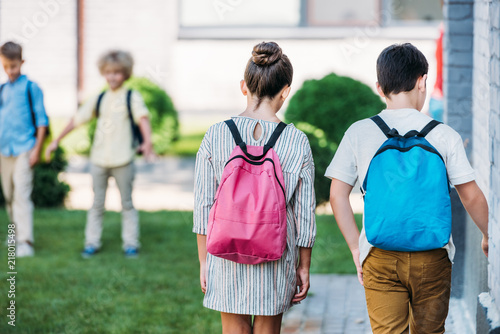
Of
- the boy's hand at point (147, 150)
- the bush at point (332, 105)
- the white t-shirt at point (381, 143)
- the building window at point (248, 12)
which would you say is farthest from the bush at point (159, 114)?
the white t-shirt at point (381, 143)

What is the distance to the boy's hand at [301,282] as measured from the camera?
339 centimetres

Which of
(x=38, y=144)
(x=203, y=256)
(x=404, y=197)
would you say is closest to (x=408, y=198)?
(x=404, y=197)

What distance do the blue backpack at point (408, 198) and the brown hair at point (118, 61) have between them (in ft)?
14.1

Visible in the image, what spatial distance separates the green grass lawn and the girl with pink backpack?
1.93 metres

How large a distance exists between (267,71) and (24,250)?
4.68 m

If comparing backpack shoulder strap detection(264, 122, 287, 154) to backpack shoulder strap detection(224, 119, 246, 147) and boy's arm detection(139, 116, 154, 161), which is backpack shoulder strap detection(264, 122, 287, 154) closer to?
backpack shoulder strap detection(224, 119, 246, 147)

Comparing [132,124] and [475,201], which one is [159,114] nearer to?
[132,124]

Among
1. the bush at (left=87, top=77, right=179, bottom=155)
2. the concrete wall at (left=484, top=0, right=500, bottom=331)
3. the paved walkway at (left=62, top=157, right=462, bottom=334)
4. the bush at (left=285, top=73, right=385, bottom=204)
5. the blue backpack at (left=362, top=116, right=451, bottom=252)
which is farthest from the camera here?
the bush at (left=87, top=77, right=179, bottom=155)

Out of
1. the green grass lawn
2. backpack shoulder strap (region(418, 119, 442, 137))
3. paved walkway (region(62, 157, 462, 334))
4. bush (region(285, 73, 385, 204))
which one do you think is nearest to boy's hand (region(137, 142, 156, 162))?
the green grass lawn

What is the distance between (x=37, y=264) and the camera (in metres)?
6.89

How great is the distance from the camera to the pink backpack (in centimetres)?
307

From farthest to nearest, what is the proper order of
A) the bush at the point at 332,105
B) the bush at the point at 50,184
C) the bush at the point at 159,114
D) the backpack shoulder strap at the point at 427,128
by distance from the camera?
the bush at the point at 159,114, the bush at the point at 50,184, the bush at the point at 332,105, the backpack shoulder strap at the point at 427,128

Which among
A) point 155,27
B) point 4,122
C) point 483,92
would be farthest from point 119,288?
point 155,27

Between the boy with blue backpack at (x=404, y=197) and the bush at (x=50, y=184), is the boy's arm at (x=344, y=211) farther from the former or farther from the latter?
the bush at (x=50, y=184)
